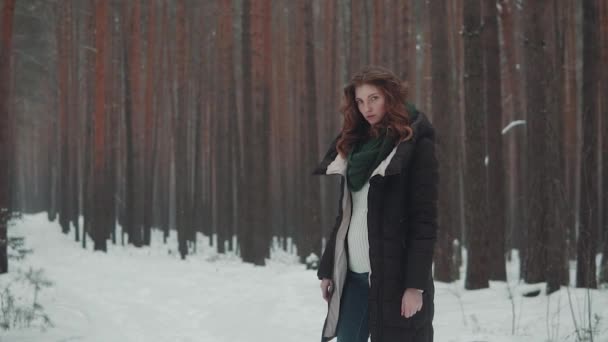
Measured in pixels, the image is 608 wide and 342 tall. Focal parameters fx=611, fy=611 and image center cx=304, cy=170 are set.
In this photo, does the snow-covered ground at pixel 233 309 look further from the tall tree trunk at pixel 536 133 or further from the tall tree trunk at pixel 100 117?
the tall tree trunk at pixel 100 117

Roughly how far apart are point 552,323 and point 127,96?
14.5 metres

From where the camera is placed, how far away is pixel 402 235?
264 cm

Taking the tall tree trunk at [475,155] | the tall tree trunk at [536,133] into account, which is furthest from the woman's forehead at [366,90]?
the tall tree trunk at [475,155]

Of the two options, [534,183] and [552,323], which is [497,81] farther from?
[552,323]

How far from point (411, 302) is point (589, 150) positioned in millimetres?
5545

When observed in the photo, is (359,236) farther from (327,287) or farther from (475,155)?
(475,155)

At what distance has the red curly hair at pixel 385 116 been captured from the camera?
8.89ft

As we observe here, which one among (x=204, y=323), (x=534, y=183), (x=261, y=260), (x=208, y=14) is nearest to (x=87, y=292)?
(x=204, y=323)

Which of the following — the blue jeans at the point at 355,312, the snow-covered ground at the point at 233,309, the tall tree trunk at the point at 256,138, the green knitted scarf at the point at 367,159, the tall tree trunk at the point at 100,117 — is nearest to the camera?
the green knitted scarf at the point at 367,159

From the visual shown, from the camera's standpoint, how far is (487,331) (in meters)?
5.50

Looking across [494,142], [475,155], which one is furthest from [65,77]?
[475,155]

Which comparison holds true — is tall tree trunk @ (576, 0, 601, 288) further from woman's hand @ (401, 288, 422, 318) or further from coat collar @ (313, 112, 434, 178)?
woman's hand @ (401, 288, 422, 318)

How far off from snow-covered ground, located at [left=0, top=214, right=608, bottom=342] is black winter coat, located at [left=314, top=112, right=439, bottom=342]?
1938mm

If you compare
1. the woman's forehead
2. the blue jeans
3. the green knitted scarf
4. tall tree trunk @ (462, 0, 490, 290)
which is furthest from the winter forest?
the woman's forehead
